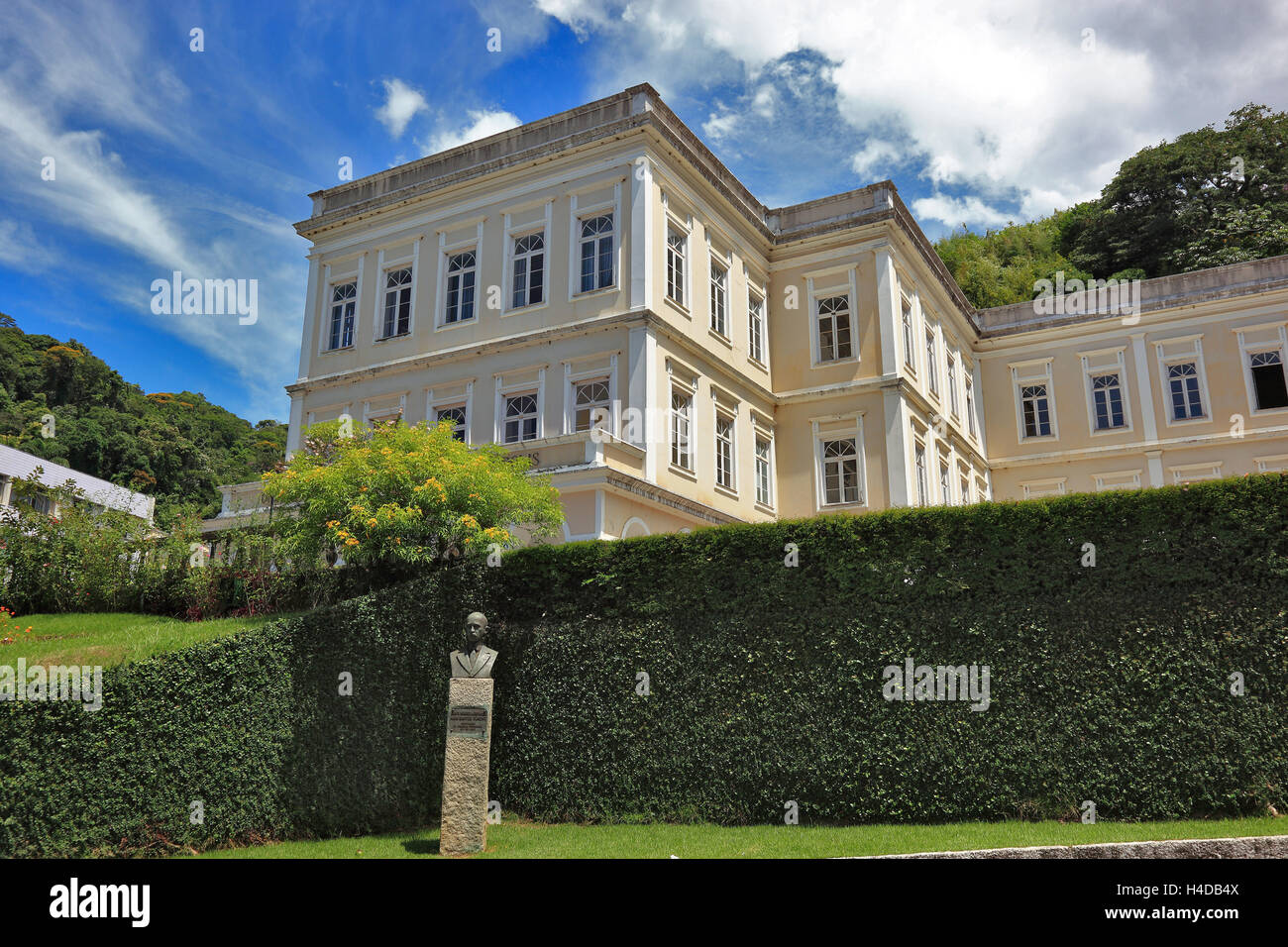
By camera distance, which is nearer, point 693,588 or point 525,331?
point 693,588

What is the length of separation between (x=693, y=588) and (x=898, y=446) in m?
14.1

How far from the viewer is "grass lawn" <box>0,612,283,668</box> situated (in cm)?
1127

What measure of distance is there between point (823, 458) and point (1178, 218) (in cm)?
2590

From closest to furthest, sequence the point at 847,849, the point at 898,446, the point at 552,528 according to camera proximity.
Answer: the point at 847,849 → the point at 552,528 → the point at 898,446

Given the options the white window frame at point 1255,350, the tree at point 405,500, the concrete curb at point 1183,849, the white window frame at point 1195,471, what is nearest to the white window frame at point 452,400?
the tree at point 405,500

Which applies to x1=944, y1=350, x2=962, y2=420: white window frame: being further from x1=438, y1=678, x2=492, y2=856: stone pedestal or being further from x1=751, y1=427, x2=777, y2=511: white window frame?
x1=438, y1=678, x2=492, y2=856: stone pedestal

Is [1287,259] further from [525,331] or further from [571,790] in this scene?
[571,790]

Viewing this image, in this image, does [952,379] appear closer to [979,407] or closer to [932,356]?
[932,356]

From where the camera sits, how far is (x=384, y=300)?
85.0 ft

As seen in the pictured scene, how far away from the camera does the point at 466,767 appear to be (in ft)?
34.1

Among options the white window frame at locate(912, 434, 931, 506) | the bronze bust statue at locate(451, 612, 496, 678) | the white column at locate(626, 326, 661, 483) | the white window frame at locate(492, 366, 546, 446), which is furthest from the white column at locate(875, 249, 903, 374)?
the bronze bust statue at locate(451, 612, 496, 678)

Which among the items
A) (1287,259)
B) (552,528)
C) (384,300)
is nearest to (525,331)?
(384,300)

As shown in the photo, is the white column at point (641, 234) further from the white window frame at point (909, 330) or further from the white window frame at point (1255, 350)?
the white window frame at point (1255, 350)

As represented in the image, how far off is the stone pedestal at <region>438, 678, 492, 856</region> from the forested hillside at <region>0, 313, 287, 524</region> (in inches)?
1442
